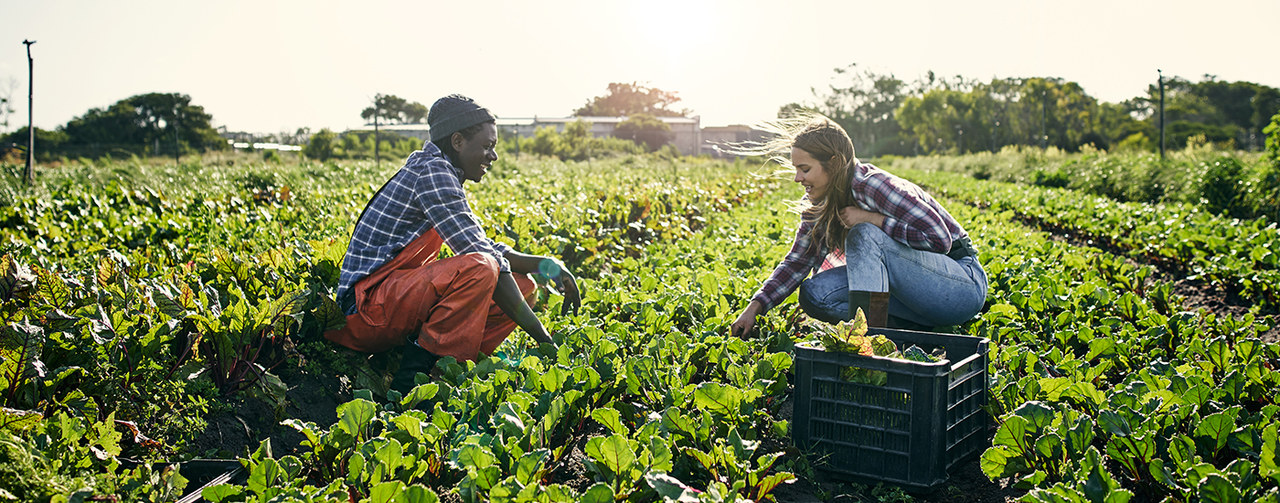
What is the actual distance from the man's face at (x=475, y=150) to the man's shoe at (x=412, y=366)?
2.41ft

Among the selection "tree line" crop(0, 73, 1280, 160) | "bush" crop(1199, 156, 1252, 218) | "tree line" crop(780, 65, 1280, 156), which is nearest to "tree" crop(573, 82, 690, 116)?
"tree line" crop(0, 73, 1280, 160)

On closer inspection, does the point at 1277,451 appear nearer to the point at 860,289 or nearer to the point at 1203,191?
the point at 860,289

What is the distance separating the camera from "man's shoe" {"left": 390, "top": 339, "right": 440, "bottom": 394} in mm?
3184

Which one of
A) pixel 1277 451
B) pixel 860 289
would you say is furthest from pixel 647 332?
pixel 1277 451

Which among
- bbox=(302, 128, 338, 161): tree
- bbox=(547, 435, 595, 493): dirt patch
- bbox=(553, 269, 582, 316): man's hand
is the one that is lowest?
bbox=(547, 435, 595, 493): dirt patch

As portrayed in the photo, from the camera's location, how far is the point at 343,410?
224 centimetres

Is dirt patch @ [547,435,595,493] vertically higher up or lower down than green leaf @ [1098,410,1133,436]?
lower down

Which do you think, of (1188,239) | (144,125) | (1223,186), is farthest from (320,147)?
(1188,239)

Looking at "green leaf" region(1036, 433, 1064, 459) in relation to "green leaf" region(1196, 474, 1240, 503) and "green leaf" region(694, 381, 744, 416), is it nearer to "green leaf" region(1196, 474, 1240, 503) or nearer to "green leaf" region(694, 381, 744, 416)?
"green leaf" region(1196, 474, 1240, 503)

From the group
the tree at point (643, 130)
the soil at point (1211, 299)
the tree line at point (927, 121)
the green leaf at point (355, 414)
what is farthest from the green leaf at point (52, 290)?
the tree at point (643, 130)

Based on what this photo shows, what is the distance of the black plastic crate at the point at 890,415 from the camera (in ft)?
7.22

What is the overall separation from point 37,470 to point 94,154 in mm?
39426

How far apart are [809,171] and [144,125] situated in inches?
2068

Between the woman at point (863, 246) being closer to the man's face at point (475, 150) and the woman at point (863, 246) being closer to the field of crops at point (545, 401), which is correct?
the field of crops at point (545, 401)
